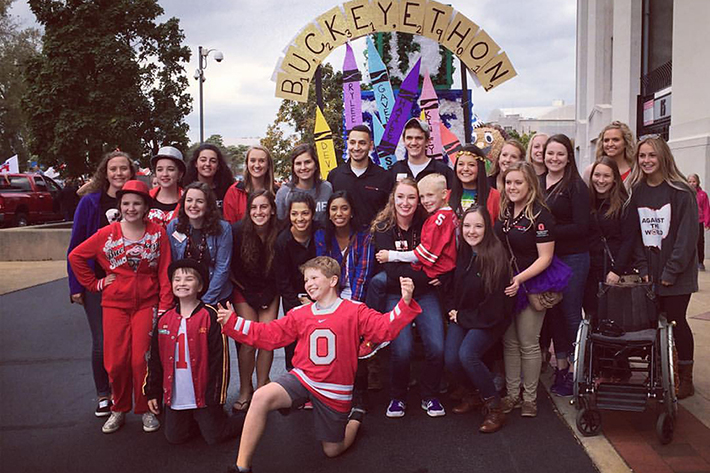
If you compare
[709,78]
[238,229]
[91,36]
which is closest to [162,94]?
[91,36]

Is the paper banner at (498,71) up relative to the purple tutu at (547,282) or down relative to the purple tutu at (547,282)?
up

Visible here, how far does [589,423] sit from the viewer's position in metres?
4.05

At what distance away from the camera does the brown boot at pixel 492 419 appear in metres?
4.20

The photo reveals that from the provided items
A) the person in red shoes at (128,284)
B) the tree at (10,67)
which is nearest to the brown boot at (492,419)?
the person in red shoes at (128,284)

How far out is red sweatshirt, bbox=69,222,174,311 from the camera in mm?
4227

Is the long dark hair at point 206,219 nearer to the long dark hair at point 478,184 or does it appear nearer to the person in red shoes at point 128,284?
the person in red shoes at point 128,284

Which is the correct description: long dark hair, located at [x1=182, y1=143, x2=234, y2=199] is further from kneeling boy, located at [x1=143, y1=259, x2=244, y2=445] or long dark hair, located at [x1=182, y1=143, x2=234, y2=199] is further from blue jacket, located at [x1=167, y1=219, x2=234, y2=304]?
kneeling boy, located at [x1=143, y1=259, x2=244, y2=445]

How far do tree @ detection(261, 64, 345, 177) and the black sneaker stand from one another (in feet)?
55.4

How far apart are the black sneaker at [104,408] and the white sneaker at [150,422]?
0.41 metres

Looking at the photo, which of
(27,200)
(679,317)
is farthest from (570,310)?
(27,200)

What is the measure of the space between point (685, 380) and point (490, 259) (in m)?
1.89

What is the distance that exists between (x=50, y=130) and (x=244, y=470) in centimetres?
1957

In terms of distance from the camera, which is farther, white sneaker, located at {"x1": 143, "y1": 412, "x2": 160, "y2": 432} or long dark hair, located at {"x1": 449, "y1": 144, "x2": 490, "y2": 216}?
long dark hair, located at {"x1": 449, "y1": 144, "x2": 490, "y2": 216}

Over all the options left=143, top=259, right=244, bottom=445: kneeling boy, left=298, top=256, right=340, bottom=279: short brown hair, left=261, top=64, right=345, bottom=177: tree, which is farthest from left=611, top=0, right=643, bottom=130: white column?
left=143, top=259, right=244, bottom=445: kneeling boy
